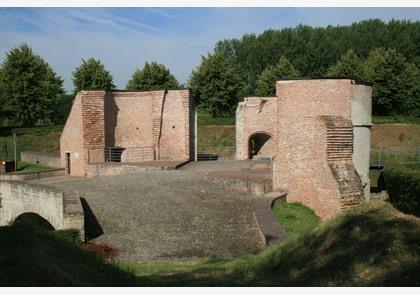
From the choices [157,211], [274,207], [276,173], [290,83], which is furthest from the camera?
[290,83]

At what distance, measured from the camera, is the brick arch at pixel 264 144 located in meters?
31.8

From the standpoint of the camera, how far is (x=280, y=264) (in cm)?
947

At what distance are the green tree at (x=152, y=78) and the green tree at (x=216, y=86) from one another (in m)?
2.63

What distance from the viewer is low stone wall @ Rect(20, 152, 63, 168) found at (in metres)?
28.2

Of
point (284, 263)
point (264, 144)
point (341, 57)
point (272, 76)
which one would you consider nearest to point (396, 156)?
point (264, 144)

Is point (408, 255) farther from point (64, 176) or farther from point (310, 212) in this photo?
point (64, 176)

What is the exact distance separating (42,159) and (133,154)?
6322 millimetres

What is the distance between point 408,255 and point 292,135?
30.7 ft

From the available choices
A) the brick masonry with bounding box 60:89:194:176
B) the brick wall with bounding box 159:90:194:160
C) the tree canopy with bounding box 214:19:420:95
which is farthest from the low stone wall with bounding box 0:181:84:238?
the tree canopy with bounding box 214:19:420:95

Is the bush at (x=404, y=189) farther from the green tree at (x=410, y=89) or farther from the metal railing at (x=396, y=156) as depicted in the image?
the green tree at (x=410, y=89)

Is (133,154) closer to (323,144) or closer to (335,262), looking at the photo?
(323,144)

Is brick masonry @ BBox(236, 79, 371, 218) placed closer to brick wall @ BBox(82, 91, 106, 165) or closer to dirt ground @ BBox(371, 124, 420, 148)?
brick wall @ BBox(82, 91, 106, 165)

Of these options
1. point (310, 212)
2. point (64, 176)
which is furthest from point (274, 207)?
point (64, 176)

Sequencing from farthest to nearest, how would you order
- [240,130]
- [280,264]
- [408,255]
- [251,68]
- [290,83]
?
[251,68], [240,130], [290,83], [280,264], [408,255]
